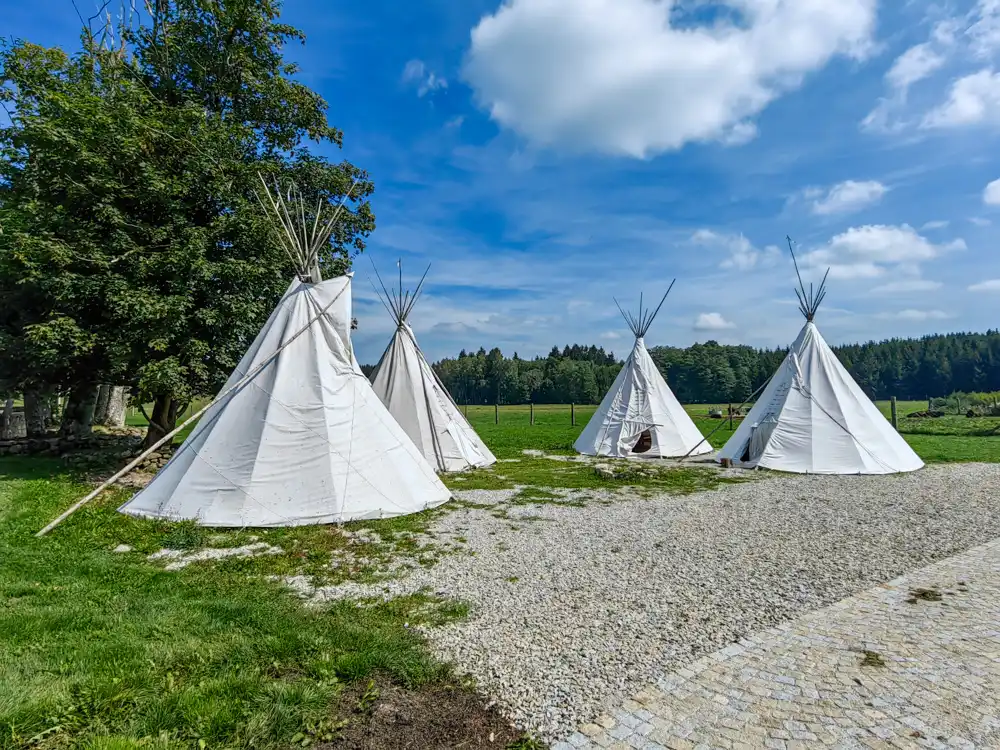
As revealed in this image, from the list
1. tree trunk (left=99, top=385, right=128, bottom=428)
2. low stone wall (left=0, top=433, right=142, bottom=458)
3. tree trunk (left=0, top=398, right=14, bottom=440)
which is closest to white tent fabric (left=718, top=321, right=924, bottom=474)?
low stone wall (left=0, top=433, right=142, bottom=458)

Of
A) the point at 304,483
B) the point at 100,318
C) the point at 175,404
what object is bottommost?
the point at 304,483

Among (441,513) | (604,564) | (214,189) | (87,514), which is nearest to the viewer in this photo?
(604,564)

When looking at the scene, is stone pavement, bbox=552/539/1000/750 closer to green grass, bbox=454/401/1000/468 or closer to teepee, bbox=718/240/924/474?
teepee, bbox=718/240/924/474

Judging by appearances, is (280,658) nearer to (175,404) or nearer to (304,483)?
(304,483)

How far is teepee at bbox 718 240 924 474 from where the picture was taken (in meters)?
11.6

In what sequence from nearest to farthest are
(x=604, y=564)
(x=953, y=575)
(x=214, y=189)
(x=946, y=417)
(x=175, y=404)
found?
(x=953, y=575), (x=604, y=564), (x=214, y=189), (x=175, y=404), (x=946, y=417)

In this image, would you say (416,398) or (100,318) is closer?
(100,318)

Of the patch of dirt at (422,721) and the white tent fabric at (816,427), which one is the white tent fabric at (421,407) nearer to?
the white tent fabric at (816,427)

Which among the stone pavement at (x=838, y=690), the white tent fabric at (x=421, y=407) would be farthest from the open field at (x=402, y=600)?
the white tent fabric at (x=421, y=407)

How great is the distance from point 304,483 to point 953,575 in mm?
7627

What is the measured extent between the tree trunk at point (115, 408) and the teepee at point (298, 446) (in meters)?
14.2

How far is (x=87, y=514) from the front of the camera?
282 inches

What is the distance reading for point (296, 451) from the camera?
7.44 meters

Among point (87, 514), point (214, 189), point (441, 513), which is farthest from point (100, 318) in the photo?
point (441, 513)
